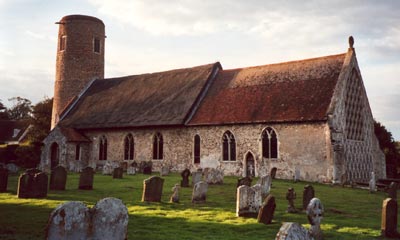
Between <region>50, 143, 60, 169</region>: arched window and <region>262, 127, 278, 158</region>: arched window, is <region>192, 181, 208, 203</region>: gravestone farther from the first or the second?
<region>50, 143, 60, 169</region>: arched window

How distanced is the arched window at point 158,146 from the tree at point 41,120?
622 inches

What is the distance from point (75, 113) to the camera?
36.2 metres

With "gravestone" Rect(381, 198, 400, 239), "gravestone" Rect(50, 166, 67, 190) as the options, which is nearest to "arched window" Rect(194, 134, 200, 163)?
"gravestone" Rect(50, 166, 67, 190)

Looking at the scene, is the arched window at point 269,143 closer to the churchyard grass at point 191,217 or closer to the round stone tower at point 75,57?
the churchyard grass at point 191,217

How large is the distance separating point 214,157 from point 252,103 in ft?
15.2

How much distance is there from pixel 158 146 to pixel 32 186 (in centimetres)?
1664

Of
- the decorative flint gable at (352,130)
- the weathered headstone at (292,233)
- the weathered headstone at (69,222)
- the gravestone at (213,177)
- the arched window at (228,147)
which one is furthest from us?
the arched window at (228,147)

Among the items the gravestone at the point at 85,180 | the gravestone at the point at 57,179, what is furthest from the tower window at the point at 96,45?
the gravestone at the point at 57,179

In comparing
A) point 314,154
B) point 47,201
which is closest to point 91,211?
point 47,201

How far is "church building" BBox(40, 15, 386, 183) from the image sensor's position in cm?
2361

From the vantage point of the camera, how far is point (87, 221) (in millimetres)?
6875

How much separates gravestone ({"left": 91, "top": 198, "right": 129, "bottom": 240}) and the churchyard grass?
1.04 metres

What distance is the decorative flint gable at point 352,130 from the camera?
893 inches

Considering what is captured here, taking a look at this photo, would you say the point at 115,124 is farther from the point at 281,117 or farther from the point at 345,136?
the point at 345,136
